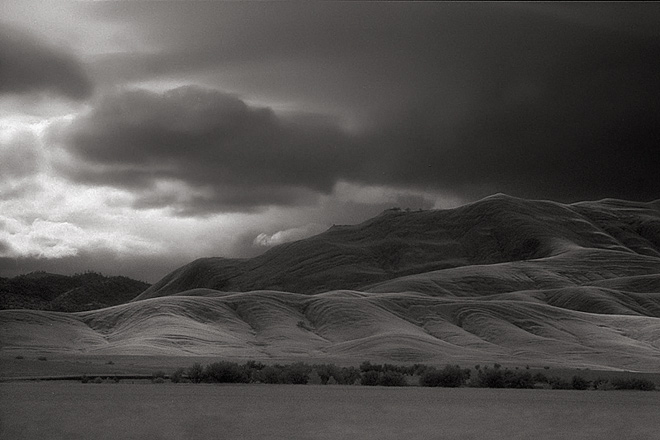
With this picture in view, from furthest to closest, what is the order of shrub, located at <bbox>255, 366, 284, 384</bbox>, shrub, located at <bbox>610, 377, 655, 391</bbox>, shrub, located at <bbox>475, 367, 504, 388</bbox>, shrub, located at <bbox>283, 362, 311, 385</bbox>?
shrub, located at <bbox>475, 367, 504, 388</bbox> → shrub, located at <bbox>610, 377, 655, 391</bbox> → shrub, located at <bbox>283, 362, 311, 385</bbox> → shrub, located at <bbox>255, 366, 284, 384</bbox>

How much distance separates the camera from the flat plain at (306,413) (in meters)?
23.9

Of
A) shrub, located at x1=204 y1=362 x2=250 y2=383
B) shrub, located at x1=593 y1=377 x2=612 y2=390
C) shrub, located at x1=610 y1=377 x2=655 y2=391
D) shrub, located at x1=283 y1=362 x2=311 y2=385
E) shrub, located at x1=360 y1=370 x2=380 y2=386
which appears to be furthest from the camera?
shrub, located at x1=593 y1=377 x2=612 y2=390

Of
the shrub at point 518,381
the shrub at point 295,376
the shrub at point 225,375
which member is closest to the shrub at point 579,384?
the shrub at point 518,381

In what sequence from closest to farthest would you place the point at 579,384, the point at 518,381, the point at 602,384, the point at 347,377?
the point at 347,377, the point at 579,384, the point at 518,381, the point at 602,384

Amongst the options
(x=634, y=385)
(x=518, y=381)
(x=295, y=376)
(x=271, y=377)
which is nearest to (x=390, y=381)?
(x=295, y=376)

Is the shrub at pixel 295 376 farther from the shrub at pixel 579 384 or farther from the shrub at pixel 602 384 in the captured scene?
the shrub at pixel 602 384

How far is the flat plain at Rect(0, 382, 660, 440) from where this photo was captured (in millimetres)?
23922

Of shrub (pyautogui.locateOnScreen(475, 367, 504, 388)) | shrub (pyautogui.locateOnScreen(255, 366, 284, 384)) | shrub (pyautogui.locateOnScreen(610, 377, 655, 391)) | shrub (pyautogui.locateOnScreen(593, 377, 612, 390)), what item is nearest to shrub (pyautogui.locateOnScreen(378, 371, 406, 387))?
shrub (pyautogui.locateOnScreen(475, 367, 504, 388))

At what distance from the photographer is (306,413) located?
28406 millimetres

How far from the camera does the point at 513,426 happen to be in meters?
26.5

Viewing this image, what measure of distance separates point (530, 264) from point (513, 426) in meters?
167

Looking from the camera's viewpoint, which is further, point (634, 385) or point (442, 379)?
point (442, 379)

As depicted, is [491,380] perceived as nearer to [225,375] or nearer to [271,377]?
[271,377]

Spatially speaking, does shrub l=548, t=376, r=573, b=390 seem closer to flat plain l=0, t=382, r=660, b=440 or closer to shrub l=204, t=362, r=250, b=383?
flat plain l=0, t=382, r=660, b=440
